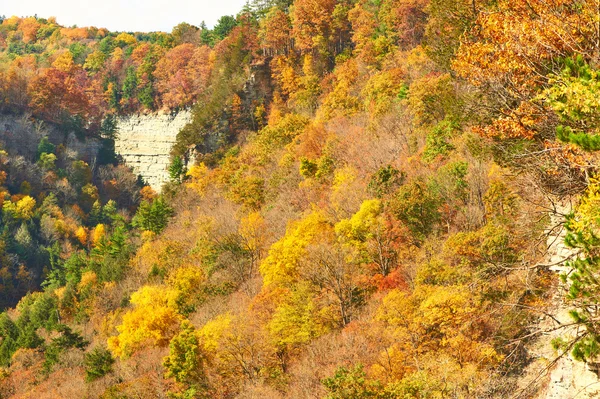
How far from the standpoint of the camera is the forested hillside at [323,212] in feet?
53.7

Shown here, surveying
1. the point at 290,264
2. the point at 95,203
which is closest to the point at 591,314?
the point at 290,264

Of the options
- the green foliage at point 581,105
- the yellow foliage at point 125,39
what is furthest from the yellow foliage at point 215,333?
the yellow foliage at point 125,39

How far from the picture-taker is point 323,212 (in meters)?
37.7

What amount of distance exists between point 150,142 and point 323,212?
6715cm

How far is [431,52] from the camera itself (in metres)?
33.8

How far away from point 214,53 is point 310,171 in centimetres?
5035

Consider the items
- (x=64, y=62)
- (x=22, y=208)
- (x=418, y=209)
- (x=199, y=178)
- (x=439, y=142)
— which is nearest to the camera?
(x=418, y=209)

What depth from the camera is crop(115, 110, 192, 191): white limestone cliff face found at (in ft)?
309

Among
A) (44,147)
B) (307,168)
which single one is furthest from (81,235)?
(307,168)

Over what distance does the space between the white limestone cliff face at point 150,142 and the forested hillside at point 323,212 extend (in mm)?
2248

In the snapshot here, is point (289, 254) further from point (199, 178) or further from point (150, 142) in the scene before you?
point (150, 142)

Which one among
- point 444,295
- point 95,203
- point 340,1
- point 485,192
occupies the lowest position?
point 95,203

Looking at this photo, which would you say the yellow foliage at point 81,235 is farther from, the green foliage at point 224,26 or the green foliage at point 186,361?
the green foliage at point 186,361

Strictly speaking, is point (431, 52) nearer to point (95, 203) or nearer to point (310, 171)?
point (310, 171)
